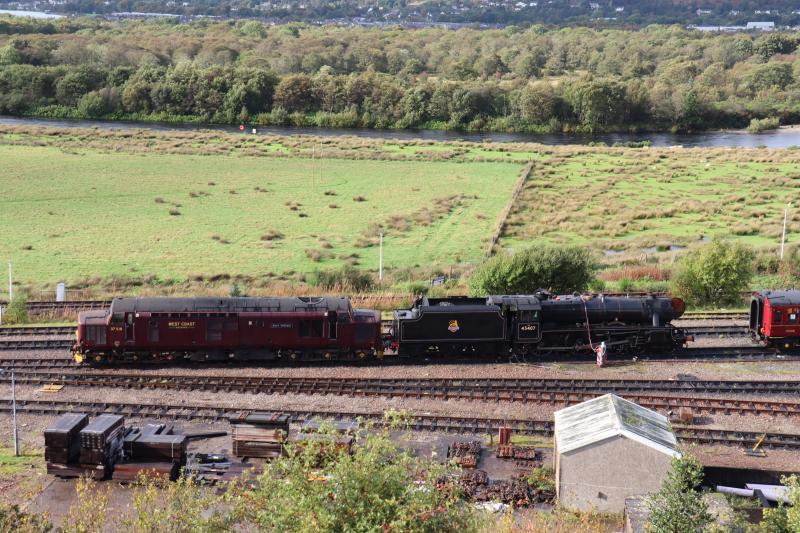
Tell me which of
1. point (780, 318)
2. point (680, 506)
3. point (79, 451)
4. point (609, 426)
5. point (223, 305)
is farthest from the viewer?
point (780, 318)

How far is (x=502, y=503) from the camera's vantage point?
21625mm

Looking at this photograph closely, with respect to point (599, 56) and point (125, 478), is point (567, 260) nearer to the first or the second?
point (125, 478)

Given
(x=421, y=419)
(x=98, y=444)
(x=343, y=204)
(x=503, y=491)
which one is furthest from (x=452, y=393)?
(x=343, y=204)

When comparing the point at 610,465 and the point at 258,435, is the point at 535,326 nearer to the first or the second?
the point at 610,465

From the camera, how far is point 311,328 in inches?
1266

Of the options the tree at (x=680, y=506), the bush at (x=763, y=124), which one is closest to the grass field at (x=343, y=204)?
the bush at (x=763, y=124)

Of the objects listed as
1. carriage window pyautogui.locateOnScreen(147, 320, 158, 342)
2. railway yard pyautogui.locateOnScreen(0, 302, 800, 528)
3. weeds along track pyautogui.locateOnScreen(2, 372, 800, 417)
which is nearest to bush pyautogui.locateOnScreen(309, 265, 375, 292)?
railway yard pyautogui.locateOnScreen(0, 302, 800, 528)

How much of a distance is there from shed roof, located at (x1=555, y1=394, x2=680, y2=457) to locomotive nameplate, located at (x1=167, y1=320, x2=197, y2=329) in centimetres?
1363

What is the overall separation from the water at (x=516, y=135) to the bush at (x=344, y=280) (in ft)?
234

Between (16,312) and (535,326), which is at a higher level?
(535,326)

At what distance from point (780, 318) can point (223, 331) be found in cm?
1948

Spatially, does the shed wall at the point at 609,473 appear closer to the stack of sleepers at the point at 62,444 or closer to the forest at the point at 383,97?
the stack of sleepers at the point at 62,444

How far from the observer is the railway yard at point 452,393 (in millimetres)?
26125

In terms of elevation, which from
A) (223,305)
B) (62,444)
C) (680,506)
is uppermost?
(680,506)
